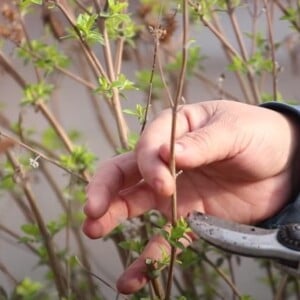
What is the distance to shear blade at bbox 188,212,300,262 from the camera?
38.9 inches

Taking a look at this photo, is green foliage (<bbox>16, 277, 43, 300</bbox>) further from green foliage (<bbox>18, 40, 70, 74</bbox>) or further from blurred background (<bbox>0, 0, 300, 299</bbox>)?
green foliage (<bbox>18, 40, 70, 74</bbox>)

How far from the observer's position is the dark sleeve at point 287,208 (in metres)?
1.15

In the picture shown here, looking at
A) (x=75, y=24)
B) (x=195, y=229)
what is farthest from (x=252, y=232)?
(x=75, y=24)

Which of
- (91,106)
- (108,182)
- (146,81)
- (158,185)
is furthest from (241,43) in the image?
(91,106)

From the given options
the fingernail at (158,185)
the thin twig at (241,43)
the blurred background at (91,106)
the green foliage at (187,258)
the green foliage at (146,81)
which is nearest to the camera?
the fingernail at (158,185)

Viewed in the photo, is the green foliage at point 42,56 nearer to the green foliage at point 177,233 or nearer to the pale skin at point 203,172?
the pale skin at point 203,172

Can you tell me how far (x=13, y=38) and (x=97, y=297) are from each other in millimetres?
519

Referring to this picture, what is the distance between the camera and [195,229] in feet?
3.22

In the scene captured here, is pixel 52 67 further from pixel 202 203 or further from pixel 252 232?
pixel 252 232

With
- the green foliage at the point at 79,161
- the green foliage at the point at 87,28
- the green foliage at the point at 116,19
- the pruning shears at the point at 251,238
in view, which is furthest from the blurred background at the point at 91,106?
the pruning shears at the point at 251,238

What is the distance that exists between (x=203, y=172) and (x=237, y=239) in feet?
0.55

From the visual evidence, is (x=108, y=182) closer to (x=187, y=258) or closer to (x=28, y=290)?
(x=187, y=258)

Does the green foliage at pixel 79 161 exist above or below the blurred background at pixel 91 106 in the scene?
above

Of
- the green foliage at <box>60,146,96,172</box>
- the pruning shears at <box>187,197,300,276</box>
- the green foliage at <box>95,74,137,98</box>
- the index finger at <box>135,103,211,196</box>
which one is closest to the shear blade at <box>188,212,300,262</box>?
the pruning shears at <box>187,197,300,276</box>
